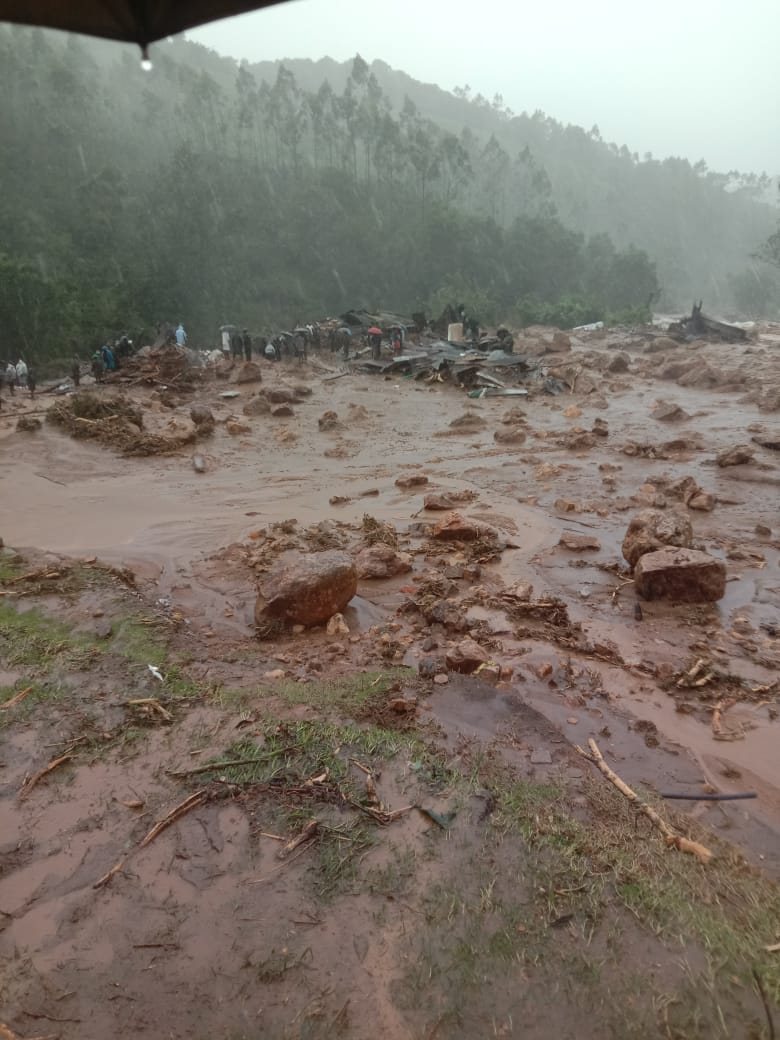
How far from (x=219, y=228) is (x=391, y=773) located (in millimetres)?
36727

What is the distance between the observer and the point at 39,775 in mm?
2910

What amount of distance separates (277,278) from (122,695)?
3559cm

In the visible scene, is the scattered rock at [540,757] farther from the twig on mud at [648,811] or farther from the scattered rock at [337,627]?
the scattered rock at [337,627]

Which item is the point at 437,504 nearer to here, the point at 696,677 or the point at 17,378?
the point at 696,677

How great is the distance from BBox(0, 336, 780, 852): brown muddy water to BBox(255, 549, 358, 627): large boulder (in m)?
0.24

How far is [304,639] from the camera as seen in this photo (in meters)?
4.50

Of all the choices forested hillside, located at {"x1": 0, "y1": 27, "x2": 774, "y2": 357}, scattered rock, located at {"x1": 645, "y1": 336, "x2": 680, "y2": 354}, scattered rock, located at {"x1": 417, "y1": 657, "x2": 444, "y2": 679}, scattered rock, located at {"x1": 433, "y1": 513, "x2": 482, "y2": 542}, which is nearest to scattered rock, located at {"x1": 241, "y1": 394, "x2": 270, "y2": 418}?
scattered rock, located at {"x1": 433, "y1": 513, "x2": 482, "y2": 542}

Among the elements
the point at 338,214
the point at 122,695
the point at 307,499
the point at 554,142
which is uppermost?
the point at 554,142

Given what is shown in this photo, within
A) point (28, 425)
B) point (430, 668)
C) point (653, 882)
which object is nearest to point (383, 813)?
point (653, 882)

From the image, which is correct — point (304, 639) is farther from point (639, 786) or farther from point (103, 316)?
point (103, 316)

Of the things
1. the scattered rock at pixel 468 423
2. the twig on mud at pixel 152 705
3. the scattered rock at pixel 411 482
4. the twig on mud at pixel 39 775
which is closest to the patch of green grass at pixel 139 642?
the twig on mud at pixel 152 705

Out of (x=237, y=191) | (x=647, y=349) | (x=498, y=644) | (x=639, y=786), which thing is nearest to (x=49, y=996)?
(x=639, y=786)

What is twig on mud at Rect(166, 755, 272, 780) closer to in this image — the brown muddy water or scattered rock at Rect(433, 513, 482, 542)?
the brown muddy water

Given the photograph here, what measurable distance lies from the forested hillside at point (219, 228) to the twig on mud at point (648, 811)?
23639 mm
